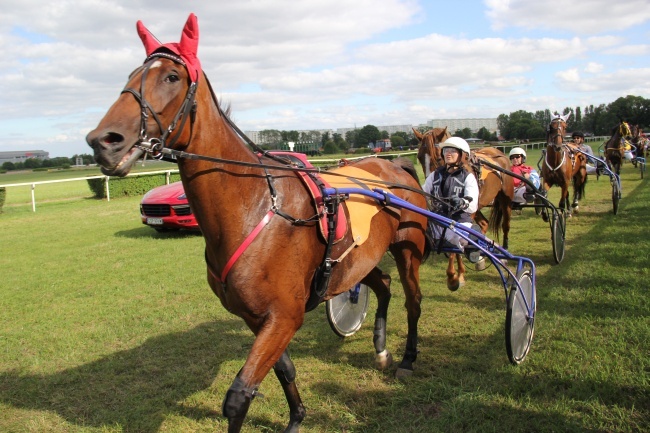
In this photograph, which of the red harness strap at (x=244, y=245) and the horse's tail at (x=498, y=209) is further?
the horse's tail at (x=498, y=209)

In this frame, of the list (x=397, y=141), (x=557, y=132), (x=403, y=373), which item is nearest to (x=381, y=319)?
(x=403, y=373)

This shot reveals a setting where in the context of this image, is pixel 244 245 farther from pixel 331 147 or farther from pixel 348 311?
pixel 331 147

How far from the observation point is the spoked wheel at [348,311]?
4672 millimetres

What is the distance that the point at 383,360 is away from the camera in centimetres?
415

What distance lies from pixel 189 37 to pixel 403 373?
2970 mm

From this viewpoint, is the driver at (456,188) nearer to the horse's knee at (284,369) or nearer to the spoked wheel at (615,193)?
the horse's knee at (284,369)

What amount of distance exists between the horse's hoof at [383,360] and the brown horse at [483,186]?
1976mm

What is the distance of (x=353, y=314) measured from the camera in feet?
16.3

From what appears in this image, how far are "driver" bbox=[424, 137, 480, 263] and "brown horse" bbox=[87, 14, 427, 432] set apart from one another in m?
1.92

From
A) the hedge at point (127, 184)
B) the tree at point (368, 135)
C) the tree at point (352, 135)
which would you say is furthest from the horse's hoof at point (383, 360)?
the tree at point (368, 135)

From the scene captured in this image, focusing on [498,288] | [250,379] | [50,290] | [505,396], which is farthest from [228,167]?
[50,290]

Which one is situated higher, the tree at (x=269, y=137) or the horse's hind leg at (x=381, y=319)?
the tree at (x=269, y=137)

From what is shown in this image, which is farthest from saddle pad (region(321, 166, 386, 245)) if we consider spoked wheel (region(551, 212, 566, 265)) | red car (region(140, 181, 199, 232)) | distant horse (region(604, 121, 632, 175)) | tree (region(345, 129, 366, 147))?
tree (region(345, 129, 366, 147))

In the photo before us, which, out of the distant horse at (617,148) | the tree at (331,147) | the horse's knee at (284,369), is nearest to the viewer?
the horse's knee at (284,369)
